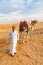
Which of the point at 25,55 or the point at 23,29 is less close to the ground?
the point at 23,29

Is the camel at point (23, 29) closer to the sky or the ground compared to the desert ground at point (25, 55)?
closer to the sky

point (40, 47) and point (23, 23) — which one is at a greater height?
point (23, 23)

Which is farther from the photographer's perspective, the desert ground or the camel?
the camel

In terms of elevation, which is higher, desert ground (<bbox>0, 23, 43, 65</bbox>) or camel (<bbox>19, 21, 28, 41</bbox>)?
camel (<bbox>19, 21, 28, 41</bbox>)

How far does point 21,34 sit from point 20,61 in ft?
10.4

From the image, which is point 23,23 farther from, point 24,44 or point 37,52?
point 37,52

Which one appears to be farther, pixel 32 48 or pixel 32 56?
pixel 32 48

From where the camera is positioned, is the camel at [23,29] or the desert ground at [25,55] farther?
the camel at [23,29]

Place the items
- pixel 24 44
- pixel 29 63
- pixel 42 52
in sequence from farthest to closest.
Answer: pixel 24 44 < pixel 42 52 < pixel 29 63

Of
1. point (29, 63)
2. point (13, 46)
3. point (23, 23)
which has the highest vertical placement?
point (23, 23)

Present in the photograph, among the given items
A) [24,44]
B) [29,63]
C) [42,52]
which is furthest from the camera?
[24,44]

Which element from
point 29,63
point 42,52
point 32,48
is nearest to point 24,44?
point 32,48

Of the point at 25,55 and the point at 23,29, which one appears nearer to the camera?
the point at 25,55

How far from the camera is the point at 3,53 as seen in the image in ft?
38.5
